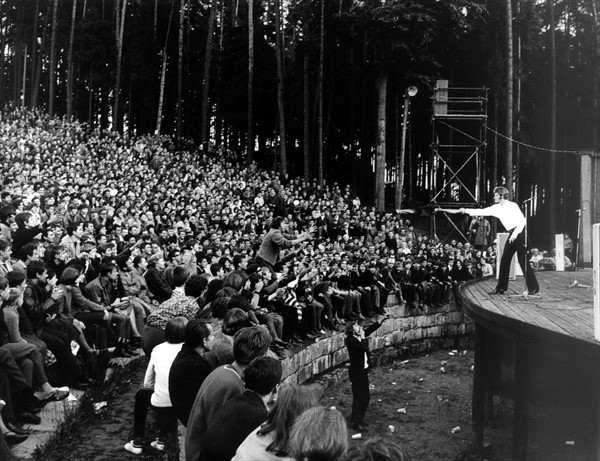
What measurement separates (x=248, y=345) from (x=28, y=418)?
354 cm

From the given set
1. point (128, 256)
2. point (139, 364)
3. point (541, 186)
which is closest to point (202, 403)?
point (139, 364)

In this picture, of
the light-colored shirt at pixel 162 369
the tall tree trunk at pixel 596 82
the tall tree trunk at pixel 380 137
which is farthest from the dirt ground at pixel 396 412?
the tall tree trunk at pixel 596 82

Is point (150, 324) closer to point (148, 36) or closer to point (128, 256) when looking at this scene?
point (128, 256)

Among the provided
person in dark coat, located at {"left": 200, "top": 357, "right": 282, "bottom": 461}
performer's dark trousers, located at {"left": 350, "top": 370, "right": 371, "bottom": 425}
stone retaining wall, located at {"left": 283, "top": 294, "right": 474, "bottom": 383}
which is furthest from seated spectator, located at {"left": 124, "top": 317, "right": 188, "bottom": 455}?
performer's dark trousers, located at {"left": 350, "top": 370, "right": 371, "bottom": 425}

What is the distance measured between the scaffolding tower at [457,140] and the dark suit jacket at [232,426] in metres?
22.2

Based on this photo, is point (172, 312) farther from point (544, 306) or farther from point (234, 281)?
point (544, 306)

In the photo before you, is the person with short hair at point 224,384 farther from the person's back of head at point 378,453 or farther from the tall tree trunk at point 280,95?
the tall tree trunk at point 280,95

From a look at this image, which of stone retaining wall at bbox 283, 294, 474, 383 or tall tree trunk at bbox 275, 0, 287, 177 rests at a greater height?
tall tree trunk at bbox 275, 0, 287, 177

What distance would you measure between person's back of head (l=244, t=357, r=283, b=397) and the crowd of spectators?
0.02 metres

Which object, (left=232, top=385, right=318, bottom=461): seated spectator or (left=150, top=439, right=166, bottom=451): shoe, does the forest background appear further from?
(left=232, top=385, right=318, bottom=461): seated spectator

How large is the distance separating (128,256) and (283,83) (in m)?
24.9

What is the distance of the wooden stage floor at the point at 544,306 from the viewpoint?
6.95 m

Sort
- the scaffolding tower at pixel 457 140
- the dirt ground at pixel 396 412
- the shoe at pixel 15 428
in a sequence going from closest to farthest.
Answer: the shoe at pixel 15 428, the dirt ground at pixel 396 412, the scaffolding tower at pixel 457 140

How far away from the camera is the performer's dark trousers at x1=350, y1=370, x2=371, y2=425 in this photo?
12345 mm
